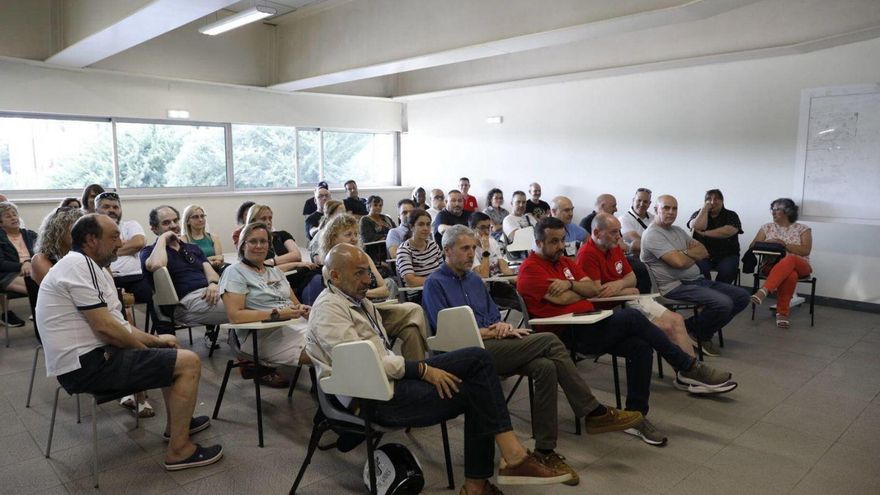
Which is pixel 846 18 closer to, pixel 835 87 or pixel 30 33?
pixel 835 87

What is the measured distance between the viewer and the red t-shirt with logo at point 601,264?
3688 millimetres

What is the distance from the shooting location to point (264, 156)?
905 cm

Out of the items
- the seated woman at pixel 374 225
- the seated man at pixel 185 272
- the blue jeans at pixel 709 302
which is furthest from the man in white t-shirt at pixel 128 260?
the blue jeans at pixel 709 302

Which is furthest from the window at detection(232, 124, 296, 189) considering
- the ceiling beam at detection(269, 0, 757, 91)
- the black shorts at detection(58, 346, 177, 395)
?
the black shorts at detection(58, 346, 177, 395)

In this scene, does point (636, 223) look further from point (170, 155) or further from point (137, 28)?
point (170, 155)

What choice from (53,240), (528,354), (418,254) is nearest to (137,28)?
(53,240)

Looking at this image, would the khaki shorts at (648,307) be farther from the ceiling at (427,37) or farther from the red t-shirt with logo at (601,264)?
the ceiling at (427,37)

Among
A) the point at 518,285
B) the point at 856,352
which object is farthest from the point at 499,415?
the point at 856,352

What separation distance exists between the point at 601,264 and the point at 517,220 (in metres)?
3.18

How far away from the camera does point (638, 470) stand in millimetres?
2660

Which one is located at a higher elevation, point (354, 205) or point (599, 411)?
point (354, 205)

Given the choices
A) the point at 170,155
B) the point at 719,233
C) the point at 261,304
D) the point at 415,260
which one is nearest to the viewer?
the point at 261,304

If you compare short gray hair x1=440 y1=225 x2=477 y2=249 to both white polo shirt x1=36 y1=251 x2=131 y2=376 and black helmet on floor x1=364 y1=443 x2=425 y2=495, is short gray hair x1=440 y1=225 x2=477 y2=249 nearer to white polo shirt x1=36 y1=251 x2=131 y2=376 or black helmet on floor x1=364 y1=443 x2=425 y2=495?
black helmet on floor x1=364 y1=443 x2=425 y2=495

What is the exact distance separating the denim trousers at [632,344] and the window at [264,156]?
272 inches
